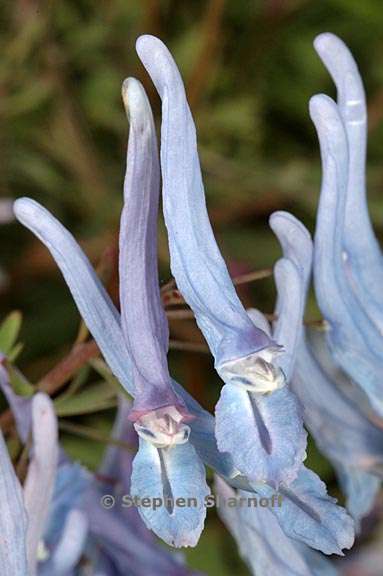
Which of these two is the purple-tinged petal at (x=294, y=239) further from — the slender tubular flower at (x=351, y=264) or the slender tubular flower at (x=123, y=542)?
the slender tubular flower at (x=123, y=542)

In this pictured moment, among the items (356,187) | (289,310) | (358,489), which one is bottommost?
(358,489)

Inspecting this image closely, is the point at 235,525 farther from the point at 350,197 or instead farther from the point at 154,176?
the point at 154,176

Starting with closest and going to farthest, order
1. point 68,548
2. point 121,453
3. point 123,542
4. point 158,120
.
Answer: point 68,548
point 123,542
point 121,453
point 158,120

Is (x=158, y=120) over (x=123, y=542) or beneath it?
over

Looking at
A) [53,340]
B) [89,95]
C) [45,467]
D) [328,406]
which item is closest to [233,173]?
[89,95]

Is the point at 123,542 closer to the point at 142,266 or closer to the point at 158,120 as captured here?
the point at 142,266

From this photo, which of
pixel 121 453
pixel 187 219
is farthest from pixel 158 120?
pixel 187 219
